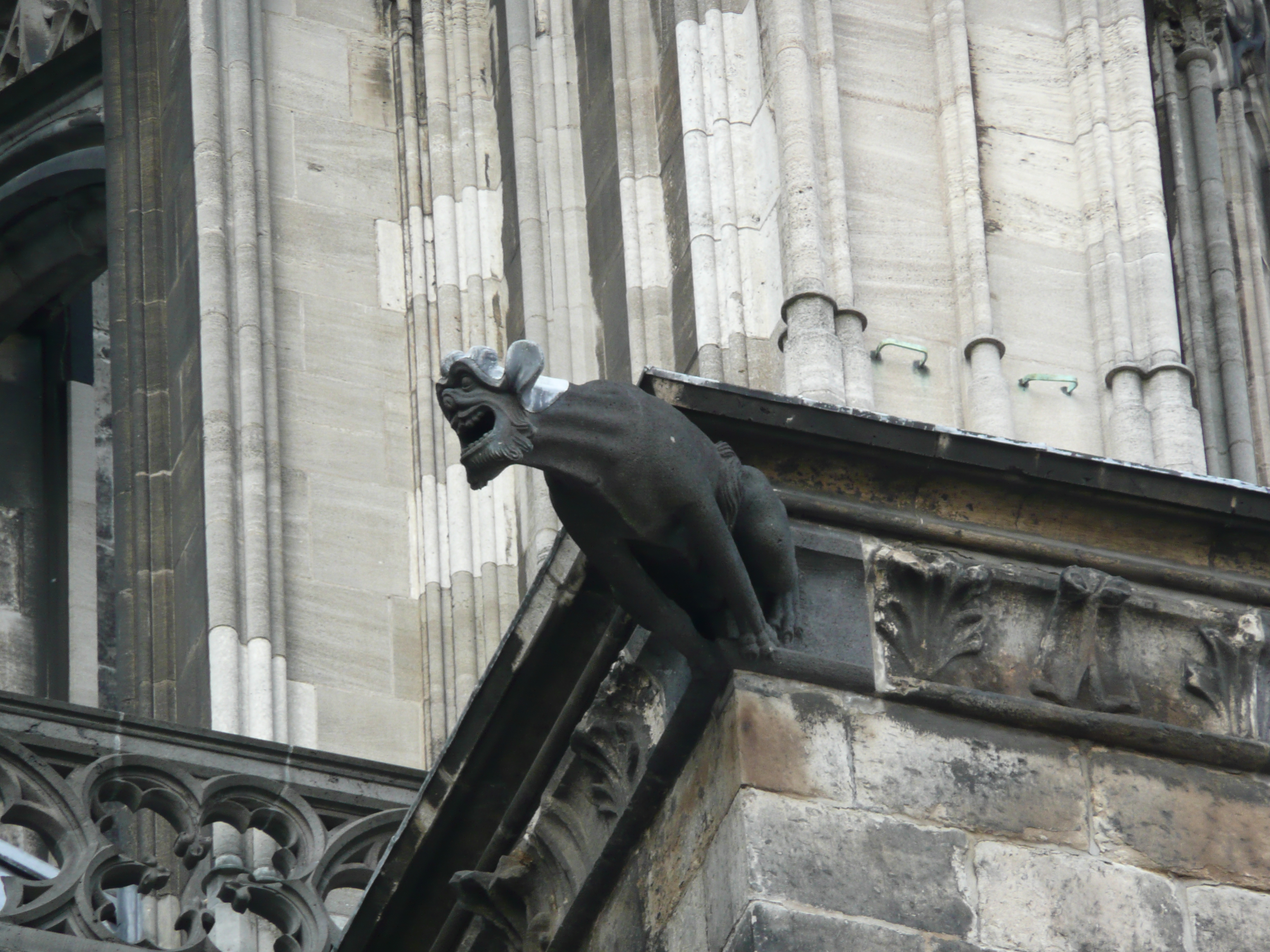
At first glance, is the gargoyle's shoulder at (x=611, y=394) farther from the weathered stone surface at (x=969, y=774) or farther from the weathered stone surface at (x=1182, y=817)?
the weathered stone surface at (x=1182, y=817)

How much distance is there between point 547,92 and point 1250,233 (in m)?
2.62

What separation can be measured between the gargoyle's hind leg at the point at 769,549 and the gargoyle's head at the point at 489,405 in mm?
646

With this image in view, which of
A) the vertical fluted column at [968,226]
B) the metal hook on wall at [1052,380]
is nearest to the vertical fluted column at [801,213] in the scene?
the vertical fluted column at [968,226]

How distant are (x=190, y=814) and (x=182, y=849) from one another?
166mm

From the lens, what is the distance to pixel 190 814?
29.8ft

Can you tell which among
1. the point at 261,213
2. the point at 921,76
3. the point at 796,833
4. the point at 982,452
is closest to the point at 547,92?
the point at 261,213

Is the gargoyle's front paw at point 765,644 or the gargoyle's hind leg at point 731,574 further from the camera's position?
the gargoyle's front paw at point 765,644

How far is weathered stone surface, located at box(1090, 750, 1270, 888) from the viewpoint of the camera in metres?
7.12

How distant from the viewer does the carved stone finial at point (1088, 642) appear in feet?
24.0

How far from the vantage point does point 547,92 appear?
438 inches

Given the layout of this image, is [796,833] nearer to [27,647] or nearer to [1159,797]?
[1159,797]

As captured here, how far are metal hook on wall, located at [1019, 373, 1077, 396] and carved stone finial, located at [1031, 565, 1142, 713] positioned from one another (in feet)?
4.67

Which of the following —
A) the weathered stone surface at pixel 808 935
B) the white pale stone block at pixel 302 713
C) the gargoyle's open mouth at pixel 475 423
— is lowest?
the weathered stone surface at pixel 808 935

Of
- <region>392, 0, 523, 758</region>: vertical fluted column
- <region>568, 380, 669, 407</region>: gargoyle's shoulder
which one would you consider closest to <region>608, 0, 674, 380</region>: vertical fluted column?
<region>392, 0, 523, 758</region>: vertical fluted column
